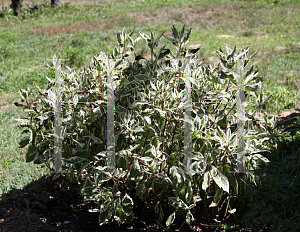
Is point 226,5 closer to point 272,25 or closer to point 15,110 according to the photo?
point 272,25

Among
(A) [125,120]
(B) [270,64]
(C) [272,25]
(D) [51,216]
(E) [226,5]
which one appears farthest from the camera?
(E) [226,5]

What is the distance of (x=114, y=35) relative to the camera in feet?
36.8

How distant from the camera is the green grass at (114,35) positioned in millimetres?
4461

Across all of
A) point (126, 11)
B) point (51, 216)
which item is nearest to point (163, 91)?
point (51, 216)

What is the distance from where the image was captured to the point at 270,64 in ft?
22.9

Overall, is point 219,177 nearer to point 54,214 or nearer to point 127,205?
point 127,205

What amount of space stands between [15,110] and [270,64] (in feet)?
18.9

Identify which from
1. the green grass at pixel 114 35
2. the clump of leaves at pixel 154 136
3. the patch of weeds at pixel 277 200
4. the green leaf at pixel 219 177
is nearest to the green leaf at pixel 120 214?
the clump of leaves at pixel 154 136

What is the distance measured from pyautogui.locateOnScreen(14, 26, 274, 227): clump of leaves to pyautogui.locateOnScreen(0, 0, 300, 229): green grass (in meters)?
1.20

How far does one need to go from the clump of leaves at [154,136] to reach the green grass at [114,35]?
120 centimetres

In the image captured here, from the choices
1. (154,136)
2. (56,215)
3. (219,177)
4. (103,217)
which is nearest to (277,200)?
(219,177)

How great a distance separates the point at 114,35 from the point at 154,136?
994 cm

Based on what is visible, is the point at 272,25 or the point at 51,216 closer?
the point at 51,216

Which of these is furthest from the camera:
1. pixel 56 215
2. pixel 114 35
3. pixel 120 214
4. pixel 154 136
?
pixel 114 35
